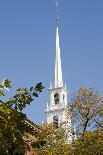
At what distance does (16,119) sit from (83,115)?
3102 cm

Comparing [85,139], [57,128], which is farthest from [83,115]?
[85,139]

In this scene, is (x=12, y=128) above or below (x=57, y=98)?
below

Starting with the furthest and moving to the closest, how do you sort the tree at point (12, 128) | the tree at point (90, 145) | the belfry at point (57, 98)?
the belfry at point (57, 98) < the tree at point (90, 145) < the tree at point (12, 128)

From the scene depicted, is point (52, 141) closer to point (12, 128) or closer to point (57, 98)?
point (12, 128)

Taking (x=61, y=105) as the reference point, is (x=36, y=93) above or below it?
below

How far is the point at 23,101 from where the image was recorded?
7.78 metres

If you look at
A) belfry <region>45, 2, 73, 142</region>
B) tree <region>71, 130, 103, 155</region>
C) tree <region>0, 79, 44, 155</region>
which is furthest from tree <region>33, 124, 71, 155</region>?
belfry <region>45, 2, 73, 142</region>

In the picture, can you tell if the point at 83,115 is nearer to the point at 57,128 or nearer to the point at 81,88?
the point at 81,88

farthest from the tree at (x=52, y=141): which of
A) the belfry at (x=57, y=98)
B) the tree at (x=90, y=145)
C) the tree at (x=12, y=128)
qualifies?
the belfry at (x=57, y=98)

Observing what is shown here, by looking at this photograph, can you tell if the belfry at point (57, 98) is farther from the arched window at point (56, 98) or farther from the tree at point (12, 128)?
the tree at point (12, 128)

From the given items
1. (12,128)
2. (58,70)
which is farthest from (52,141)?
(58,70)

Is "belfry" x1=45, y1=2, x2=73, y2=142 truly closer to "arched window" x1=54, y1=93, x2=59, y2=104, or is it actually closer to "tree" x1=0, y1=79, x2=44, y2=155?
"arched window" x1=54, y1=93, x2=59, y2=104

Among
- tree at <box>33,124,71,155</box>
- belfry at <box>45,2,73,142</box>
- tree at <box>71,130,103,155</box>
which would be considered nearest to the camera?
tree at <box>71,130,103,155</box>

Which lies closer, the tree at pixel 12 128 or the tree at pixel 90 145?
the tree at pixel 12 128
